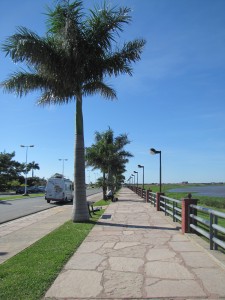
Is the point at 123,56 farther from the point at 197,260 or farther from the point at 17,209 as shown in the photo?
the point at 17,209

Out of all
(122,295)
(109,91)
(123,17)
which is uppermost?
(123,17)

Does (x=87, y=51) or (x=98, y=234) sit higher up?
(x=87, y=51)

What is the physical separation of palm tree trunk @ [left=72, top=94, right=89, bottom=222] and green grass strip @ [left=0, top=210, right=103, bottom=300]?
156 inches

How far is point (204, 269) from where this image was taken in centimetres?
708

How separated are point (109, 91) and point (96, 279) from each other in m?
11.8

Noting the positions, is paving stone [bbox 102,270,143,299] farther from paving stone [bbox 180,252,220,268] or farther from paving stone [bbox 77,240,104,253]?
paving stone [bbox 77,240,104,253]

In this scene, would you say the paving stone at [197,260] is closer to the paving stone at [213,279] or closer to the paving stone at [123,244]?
the paving stone at [213,279]

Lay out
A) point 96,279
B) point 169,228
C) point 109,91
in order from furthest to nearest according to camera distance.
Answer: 1. point 109,91
2. point 169,228
3. point 96,279

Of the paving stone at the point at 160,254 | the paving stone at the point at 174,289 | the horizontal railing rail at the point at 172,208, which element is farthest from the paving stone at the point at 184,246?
the horizontal railing rail at the point at 172,208

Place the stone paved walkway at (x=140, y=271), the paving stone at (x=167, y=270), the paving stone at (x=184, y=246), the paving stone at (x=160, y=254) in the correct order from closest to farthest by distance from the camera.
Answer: the stone paved walkway at (x=140, y=271) → the paving stone at (x=167, y=270) → the paving stone at (x=160, y=254) → the paving stone at (x=184, y=246)

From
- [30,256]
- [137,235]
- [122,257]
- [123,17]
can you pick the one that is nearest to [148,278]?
[122,257]

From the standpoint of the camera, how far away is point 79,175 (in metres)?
15.7

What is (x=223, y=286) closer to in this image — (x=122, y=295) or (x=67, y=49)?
(x=122, y=295)

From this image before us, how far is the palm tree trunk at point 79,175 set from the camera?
15477 millimetres
